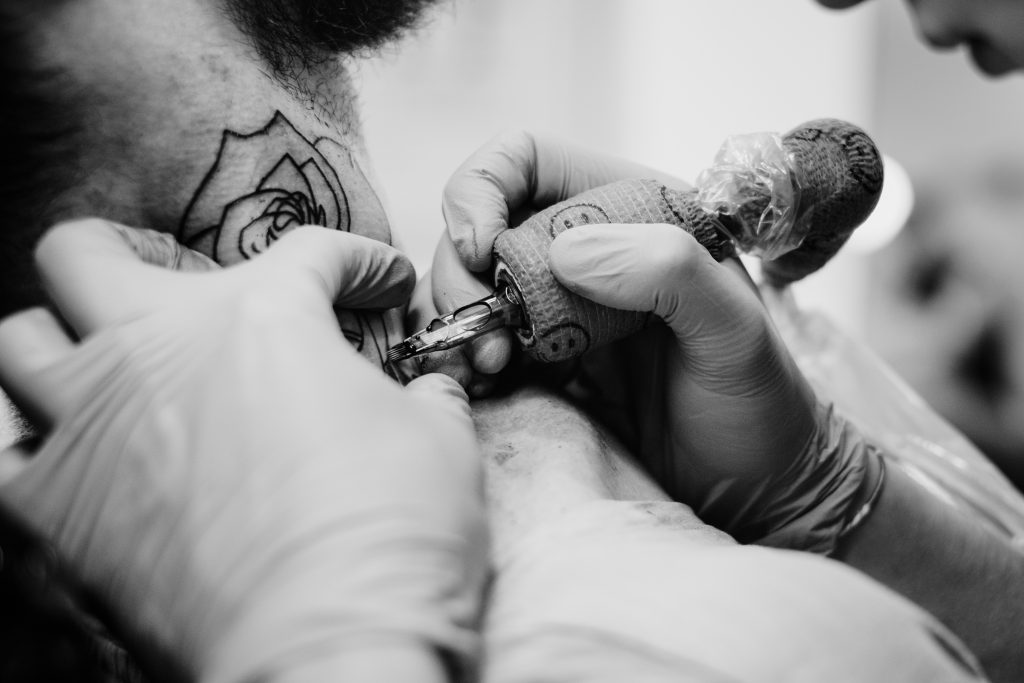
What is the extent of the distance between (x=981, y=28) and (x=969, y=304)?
1.59 m

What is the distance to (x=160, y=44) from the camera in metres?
0.83

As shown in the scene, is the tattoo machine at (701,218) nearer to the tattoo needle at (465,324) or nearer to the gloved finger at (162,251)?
the tattoo needle at (465,324)

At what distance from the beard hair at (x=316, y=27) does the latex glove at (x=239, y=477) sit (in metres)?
0.35

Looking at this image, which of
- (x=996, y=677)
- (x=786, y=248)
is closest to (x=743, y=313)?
(x=786, y=248)

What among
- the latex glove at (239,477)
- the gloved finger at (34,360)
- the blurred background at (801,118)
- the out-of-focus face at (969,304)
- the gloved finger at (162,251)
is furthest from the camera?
the out-of-focus face at (969,304)

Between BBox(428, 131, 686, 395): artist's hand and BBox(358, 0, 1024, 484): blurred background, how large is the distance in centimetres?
16

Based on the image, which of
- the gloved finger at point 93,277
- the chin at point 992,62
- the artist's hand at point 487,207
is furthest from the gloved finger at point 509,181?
the chin at point 992,62

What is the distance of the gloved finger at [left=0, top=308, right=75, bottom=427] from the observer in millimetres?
654

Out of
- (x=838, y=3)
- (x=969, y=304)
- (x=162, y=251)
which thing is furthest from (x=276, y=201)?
(x=969, y=304)

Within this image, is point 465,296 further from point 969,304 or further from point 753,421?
point 969,304

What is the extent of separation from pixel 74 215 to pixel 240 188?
0.17 meters

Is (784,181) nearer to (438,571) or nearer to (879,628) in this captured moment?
(879,628)

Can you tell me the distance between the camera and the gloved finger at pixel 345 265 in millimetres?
731

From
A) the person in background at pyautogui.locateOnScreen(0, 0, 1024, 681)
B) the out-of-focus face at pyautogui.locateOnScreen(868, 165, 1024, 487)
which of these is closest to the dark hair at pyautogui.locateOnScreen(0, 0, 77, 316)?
the person in background at pyautogui.locateOnScreen(0, 0, 1024, 681)
